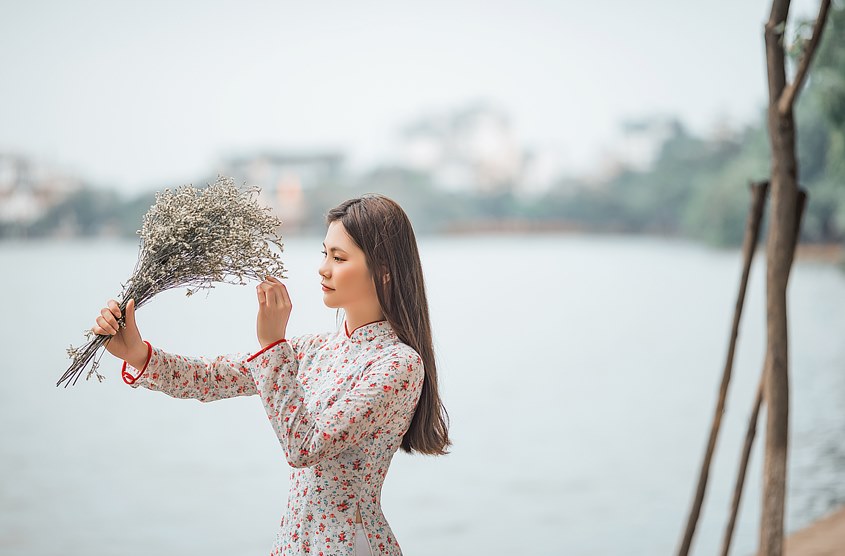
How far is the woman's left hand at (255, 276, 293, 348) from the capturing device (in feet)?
5.32

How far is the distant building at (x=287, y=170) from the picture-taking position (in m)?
8.90

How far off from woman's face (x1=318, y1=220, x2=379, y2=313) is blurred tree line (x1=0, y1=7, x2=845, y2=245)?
271 inches

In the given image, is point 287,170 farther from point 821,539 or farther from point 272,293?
point 272,293

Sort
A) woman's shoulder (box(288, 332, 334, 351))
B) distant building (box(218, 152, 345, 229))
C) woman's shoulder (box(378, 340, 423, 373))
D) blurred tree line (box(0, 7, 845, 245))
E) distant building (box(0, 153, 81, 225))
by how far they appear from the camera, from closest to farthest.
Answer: woman's shoulder (box(378, 340, 423, 373)) < woman's shoulder (box(288, 332, 334, 351)) < distant building (box(0, 153, 81, 225)) < distant building (box(218, 152, 345, 229)) < blurred tree line (box(0, 7, 845, 245))

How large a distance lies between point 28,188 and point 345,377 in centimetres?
571

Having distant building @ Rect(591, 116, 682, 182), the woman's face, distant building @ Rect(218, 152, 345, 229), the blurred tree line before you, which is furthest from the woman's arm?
distant building @ Rect(591, 116, 682, 182)

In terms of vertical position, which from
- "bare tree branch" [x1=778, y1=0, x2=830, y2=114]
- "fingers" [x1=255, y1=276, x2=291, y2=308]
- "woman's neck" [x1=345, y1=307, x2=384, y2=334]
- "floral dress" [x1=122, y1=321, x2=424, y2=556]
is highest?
"bare tree branch" [x1=778, y1=0, x2=830, y2=114]

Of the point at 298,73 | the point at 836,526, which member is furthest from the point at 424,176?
the point at 836,526

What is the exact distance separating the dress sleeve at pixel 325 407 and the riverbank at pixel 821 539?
4.10 meters

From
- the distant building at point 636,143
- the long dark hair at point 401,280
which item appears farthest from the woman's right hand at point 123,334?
the distant building at point 636,143

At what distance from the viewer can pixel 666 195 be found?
11211mm

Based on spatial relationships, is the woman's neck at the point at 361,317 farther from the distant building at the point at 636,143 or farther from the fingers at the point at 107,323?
the distant building at the point at 636,143

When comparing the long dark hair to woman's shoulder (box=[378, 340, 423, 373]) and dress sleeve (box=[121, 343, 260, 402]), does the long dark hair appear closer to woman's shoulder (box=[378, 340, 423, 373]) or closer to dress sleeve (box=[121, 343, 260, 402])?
woman's shoulder (box=[378, 340, 423, 373])

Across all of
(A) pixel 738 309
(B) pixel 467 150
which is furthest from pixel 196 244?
(B) pixel 467 150
